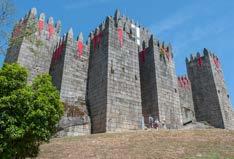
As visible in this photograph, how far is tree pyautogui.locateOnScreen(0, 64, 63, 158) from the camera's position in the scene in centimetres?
1452

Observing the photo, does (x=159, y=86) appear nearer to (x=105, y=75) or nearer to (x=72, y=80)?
(x=105, y=75)

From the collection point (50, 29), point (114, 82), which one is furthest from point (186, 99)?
point (50, 29)

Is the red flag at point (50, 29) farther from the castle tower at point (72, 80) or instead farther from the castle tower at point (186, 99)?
the castle tower at point (186, 99)

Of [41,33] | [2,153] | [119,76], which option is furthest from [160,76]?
[2,153]

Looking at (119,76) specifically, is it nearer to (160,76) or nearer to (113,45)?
(113,45)

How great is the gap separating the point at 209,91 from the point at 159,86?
45.8 feet

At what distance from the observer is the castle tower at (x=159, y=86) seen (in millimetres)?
28859

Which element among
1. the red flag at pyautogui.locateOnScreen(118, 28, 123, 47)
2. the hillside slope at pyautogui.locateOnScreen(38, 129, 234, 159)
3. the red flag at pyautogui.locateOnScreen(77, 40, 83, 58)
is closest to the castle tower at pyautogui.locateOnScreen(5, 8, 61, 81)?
the red flag at pyautogui.locateOnScreen(77, 40, 83, 58)

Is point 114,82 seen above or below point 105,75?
below

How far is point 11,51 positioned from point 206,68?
26671mm

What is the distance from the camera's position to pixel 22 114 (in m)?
15.0

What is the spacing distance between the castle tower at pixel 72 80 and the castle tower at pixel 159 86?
6.47 metres

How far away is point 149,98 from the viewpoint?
3006 centimetres

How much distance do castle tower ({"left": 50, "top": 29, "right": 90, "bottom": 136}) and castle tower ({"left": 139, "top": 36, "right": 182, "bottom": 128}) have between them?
21.2 feet
